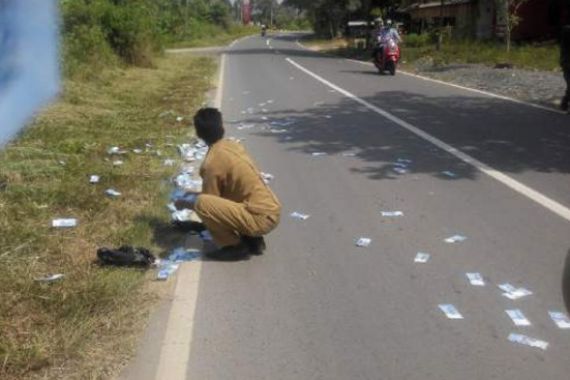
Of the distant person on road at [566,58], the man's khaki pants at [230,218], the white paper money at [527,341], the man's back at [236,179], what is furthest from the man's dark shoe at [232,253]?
the distant person on road at [566,58]

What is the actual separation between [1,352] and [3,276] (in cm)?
112

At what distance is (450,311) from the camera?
459cm

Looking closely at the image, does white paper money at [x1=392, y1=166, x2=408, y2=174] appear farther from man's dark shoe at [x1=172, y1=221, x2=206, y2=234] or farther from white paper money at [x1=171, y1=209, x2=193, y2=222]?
man's dark shoe at [x1=172, y1=221, x2=206, y2=234]

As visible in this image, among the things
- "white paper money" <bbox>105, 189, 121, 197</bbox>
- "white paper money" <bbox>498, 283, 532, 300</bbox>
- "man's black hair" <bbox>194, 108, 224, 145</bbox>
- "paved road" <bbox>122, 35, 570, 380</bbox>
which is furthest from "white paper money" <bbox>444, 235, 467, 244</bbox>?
"white paper money" <bbox>105, 189, 121, 197</bbox>

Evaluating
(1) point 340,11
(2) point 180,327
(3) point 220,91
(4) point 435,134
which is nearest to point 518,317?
(2) point 180,327

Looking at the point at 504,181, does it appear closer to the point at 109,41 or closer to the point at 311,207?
the point at 311,207

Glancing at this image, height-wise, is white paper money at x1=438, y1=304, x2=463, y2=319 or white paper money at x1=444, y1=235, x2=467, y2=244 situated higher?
white paper money at x1=444, y1=235, x2=467, y2=244

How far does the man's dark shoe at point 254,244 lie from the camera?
5660 millimetres

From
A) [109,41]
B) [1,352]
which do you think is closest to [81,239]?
[1,352]

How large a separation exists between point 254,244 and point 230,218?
34cm

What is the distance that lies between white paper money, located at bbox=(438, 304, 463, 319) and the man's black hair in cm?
214

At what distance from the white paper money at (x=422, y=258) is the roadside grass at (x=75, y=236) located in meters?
1.93

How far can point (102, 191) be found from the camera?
7344 millimetres

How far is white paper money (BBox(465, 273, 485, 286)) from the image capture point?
503cm
